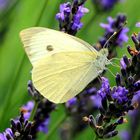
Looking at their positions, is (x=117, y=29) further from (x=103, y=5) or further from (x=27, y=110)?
(x=103, y=5)

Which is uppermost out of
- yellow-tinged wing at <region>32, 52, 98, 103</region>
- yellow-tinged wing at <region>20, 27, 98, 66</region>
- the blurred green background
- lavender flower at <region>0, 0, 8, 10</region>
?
yellow-tinged wing at <region>20, 27, 98, 66</region>

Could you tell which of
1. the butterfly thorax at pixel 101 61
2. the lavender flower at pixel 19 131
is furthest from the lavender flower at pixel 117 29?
the lavender flower at pixel 19 131

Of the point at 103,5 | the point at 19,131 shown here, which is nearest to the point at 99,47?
the point at 19,131

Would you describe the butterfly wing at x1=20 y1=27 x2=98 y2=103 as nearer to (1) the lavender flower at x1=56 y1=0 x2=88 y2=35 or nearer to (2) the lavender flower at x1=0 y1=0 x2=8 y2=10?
(1) the lavender flower at x1=56 y1=0 x2=88 y2=35

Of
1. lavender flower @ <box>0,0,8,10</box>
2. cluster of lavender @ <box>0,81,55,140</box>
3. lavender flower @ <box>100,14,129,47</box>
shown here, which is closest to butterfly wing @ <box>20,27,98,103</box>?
cluster of lavender @ <box>0,81,55,140</box>

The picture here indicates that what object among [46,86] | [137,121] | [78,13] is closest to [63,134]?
[137,121]

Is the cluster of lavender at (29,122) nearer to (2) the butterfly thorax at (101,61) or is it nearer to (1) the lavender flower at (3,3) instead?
(2) the butterfly thorax at (101,61)

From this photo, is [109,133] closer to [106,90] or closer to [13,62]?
[106,90]
